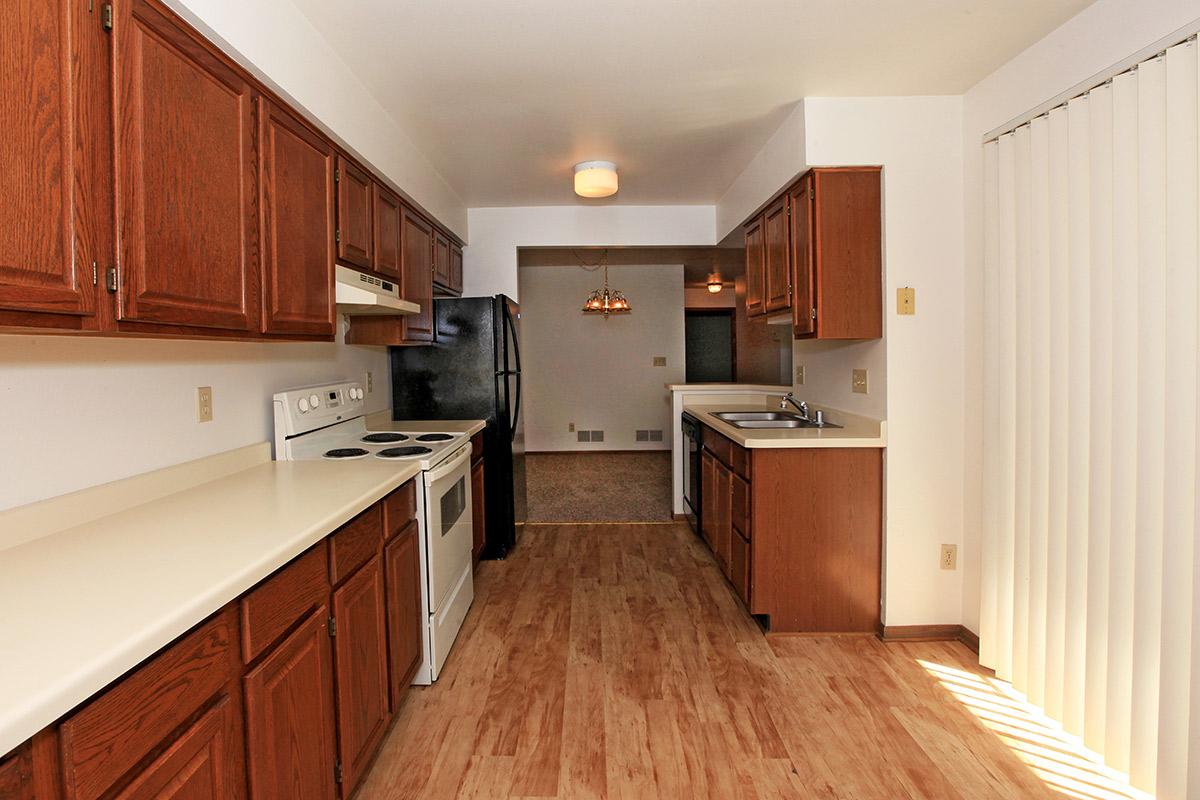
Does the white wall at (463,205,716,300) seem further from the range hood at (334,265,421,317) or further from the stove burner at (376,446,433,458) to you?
the stove burner at (376,446,433,458)

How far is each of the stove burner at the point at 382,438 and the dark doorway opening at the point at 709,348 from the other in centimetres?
714

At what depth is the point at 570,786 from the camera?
1.91m

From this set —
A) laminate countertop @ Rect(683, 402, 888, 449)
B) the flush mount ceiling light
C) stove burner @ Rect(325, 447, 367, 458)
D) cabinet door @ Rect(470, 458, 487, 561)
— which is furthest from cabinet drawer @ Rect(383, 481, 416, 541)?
the flush mount ceiling light

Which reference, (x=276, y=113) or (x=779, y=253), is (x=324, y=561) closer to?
(x=276, y=113)

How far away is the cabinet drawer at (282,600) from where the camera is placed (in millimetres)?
1265

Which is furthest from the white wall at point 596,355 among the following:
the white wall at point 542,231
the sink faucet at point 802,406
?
the sink faucet at point 802,406

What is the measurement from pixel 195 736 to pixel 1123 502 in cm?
236

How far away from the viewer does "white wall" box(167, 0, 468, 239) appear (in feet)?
5.39

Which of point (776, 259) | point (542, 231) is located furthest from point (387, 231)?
point (776, 259)

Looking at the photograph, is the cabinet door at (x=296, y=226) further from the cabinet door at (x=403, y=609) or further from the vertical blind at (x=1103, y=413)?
the vertical blind at (x=1103, y=413)

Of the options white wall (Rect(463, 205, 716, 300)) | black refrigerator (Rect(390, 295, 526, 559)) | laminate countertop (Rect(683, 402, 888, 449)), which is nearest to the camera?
laminate countertop (Rect(683, 402, 888, 449))

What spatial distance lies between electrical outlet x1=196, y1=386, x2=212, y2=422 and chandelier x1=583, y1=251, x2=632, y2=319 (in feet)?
18.2

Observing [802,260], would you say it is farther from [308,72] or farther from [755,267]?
[308,72]

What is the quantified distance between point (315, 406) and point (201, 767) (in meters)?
1.79
